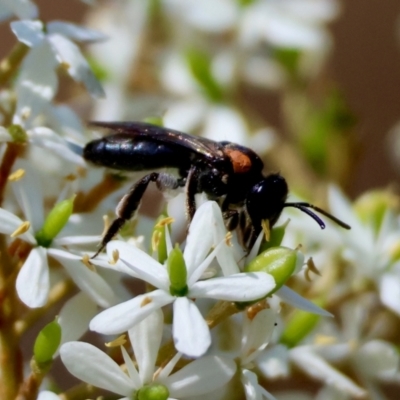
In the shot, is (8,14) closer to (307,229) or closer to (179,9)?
(307,229)

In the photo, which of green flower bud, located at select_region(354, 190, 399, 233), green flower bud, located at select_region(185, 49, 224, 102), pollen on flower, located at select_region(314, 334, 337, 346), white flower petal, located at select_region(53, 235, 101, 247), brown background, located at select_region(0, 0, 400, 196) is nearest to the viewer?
white flower petal, located at select_region(53, 235, 101, 247)

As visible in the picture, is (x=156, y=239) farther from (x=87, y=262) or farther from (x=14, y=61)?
(x=14, y=61)

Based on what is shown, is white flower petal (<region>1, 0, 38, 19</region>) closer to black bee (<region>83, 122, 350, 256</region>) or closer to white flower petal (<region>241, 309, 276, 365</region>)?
black bee (<region>83, 122, 350, 256</region>)

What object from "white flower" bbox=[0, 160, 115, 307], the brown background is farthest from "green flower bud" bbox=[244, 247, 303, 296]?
the brown background

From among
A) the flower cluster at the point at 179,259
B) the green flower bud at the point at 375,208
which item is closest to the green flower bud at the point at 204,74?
the flower cluster at the point at 179,259

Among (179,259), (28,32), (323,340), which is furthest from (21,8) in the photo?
(323,340)


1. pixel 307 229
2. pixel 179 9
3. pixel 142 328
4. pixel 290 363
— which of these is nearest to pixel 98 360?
pixel 142 328
